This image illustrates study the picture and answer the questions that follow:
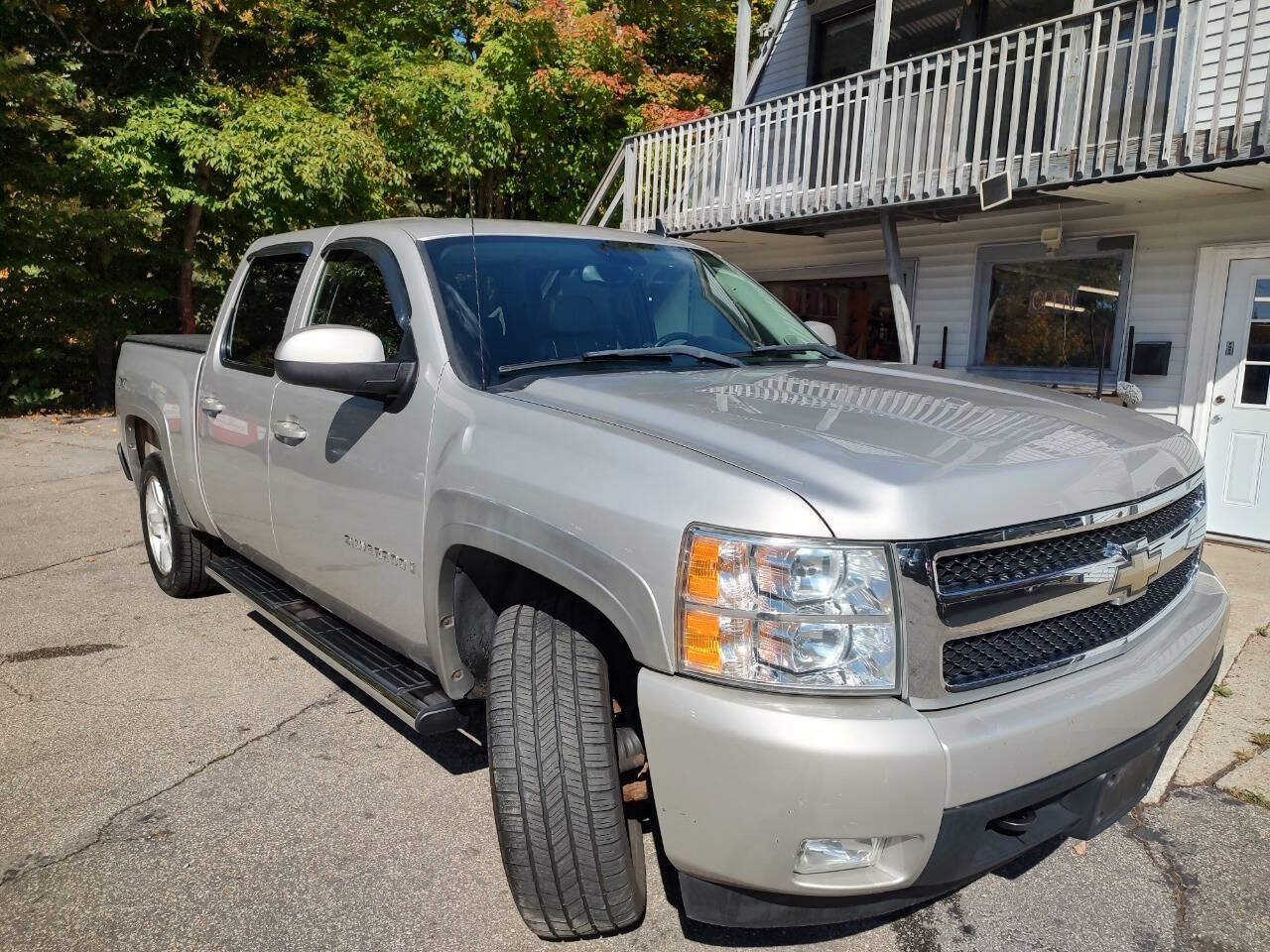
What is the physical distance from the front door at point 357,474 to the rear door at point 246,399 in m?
0.17

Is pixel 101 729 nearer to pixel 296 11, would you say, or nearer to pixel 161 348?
pixel 161 348

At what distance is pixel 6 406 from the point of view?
14422 millimetres

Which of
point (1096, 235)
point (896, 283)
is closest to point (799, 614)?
point (896, 283)

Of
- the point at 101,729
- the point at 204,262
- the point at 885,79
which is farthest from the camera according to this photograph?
the point at 204,262

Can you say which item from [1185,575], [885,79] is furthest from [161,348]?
[885,79]

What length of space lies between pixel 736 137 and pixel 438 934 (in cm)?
906

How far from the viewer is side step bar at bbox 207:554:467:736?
2527 mm

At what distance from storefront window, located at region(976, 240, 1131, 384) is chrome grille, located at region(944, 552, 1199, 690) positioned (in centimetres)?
663

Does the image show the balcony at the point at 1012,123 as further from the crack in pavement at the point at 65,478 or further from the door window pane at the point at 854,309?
the crack in pavement at the point at 65,478

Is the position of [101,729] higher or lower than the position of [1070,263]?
lower

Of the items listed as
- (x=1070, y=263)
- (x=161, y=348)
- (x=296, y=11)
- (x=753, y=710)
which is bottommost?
(x=753, y=710)

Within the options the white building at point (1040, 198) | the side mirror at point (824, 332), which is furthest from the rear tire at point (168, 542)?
the white building at point (1040, 198)

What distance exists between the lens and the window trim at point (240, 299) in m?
3.57

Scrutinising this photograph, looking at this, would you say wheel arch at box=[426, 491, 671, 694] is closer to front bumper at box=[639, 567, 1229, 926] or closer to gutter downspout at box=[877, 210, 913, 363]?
front bumper at box=[639, 567, 1229, 926]
